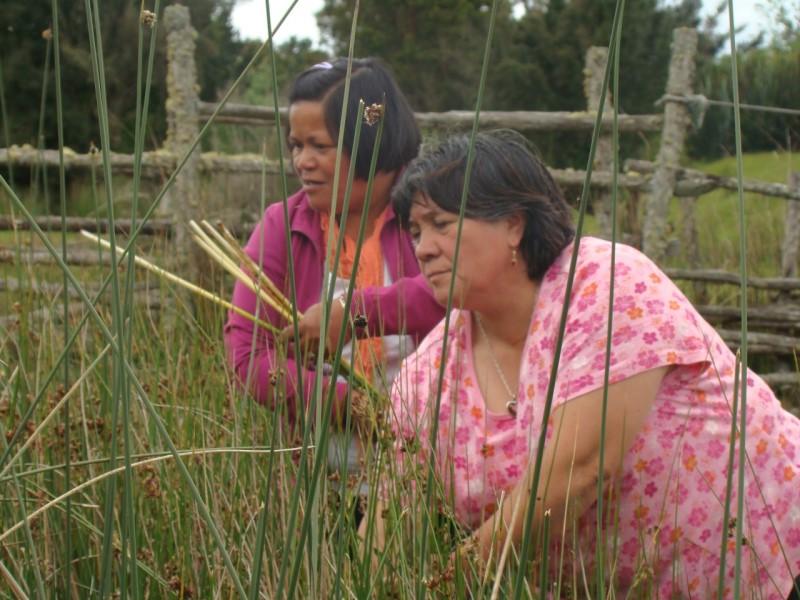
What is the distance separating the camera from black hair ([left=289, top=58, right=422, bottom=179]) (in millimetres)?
2639

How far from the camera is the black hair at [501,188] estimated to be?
2.10 metres

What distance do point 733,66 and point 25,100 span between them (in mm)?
15116

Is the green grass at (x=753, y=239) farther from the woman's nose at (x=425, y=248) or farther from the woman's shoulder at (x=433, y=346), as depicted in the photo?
the woman's nose at (x=425, y=248)

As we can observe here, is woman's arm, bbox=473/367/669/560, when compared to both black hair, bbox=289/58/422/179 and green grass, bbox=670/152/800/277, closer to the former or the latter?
black hair, bbox=289/58/422/179

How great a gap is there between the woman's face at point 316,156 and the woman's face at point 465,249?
49cm

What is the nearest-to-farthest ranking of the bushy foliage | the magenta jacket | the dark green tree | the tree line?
the magenta jacket → the bushy foliage → the tree line → the dark green tree

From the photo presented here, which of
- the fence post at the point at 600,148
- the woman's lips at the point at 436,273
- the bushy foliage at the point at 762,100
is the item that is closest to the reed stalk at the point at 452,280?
the woman's lips at the point at 436,273

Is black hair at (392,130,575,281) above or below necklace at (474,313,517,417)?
above

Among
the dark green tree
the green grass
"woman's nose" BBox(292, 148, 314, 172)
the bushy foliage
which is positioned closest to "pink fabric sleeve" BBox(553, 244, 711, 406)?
"woman's nose" BBox(292, 148, 314, 172)

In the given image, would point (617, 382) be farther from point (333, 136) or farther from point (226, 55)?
point (226, 55)

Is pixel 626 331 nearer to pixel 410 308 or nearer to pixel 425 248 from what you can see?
pixel 425 248

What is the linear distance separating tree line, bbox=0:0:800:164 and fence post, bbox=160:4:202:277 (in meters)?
3.84

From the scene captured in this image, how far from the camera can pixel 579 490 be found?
1.97 meters

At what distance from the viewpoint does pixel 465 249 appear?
2135 millimetres
